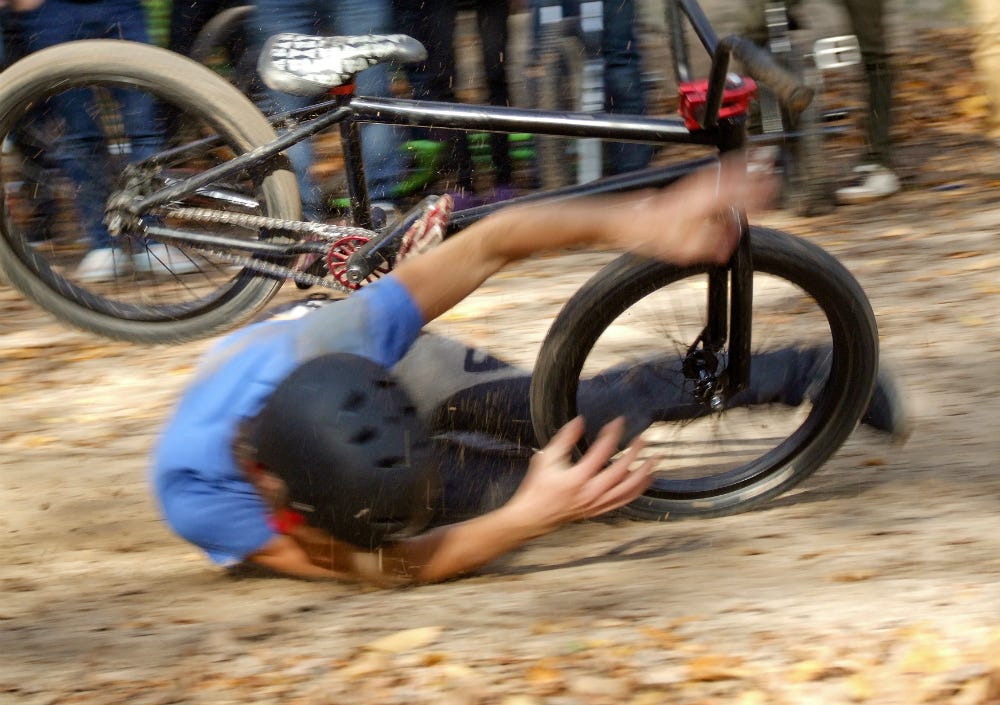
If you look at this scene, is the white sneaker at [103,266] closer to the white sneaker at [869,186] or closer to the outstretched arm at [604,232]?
the outstretched arm at [604,232]

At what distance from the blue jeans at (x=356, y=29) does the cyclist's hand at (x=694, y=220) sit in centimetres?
192

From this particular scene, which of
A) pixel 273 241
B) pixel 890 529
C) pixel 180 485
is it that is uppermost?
pixel 273 241

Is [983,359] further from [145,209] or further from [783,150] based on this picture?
[145,209]

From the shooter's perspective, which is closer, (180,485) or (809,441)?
(180,485)

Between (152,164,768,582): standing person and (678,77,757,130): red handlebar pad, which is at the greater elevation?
(678,77,757,130): red handlebar pad

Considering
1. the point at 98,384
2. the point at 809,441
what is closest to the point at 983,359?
the point at 809,441

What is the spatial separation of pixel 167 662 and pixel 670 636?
0.97m

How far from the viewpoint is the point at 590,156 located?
17.6 ft

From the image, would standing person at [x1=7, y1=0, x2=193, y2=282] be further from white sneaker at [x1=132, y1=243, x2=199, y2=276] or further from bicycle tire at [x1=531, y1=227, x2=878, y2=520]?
bicycle tire at [x1=531, y1=227, x2=878, y2=520]

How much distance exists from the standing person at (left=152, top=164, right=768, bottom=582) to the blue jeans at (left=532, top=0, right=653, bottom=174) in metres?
2.18

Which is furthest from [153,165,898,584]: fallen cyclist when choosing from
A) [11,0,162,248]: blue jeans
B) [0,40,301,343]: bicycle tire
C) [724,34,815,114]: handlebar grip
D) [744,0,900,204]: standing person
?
[744,0,900,204]: standing person

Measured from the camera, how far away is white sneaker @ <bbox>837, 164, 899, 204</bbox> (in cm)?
555

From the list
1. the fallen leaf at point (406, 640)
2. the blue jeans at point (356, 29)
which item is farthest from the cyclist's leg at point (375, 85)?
the fallen leaf at point (406, 640)

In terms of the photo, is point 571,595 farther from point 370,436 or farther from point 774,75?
point 774,75
